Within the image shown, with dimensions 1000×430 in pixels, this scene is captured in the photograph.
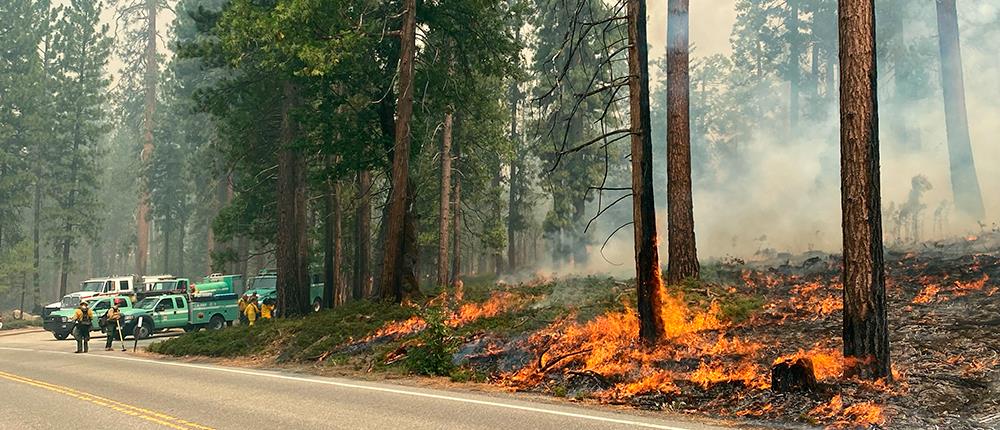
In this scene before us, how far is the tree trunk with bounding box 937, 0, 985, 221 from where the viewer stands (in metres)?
24.1

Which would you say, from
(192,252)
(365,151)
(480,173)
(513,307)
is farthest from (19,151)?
(513,307)

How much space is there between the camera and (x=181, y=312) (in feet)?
109

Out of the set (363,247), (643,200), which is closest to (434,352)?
(643,200)

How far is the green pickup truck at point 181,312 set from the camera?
32.2 metres

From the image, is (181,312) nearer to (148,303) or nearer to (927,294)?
(148,303)

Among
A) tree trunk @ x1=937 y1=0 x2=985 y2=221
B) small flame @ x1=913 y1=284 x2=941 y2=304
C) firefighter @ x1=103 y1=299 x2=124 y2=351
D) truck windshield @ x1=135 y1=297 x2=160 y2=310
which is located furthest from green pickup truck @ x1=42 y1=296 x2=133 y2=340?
tree trunk @ x1=937 y1=0 x2=985 y2=221

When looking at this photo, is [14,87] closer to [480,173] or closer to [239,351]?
[480,173]

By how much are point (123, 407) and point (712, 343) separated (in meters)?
9.44

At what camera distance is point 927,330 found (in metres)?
11.1

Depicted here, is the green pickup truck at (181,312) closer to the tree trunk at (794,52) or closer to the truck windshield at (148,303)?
the truck windshield at (148,303)

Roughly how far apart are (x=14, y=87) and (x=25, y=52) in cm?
447

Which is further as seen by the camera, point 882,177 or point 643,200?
point 882,177

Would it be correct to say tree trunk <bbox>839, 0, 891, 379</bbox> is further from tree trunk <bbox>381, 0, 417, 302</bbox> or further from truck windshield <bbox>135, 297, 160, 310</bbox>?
truck windshield <bbox>135, 297, 160, 310</bbox>

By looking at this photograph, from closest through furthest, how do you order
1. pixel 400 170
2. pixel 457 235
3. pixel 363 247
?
pixel 400 170 → pixel 363 247 → pixel 457 235
